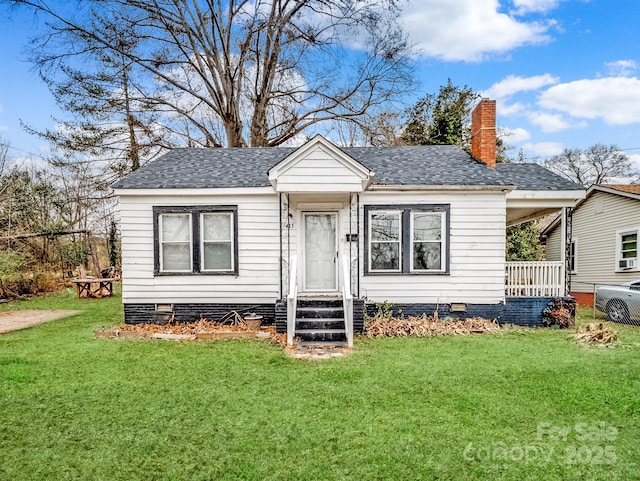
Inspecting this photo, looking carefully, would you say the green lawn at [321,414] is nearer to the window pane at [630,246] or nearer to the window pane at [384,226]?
the window pane at [384,226]

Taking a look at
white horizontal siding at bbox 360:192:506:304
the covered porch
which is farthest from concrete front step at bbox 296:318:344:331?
the covered porch

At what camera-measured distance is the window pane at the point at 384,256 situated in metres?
9.59

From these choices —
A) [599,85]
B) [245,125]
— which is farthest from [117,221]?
[599,85]

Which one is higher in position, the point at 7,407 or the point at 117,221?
the point at 117,221

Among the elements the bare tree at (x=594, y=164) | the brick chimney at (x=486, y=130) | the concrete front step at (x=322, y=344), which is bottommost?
the concrete front step at (x=322, y=344)

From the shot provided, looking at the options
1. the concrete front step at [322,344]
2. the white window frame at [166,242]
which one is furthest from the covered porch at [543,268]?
the white window frame at [166,242]

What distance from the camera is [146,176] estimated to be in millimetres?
9969

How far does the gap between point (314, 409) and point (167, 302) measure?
636 cm

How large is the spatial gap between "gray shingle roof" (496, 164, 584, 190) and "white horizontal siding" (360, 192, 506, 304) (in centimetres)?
113

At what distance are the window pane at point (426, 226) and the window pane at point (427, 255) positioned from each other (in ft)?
0.58

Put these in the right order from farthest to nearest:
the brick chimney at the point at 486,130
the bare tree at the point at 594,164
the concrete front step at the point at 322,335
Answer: the bare tree at the point at 594,164 < the brick chimney at the point at 486,130 < the concrete front step at the point at 322,335

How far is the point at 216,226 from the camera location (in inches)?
382

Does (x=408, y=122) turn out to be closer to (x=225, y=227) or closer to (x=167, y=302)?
(x=225, y=227)

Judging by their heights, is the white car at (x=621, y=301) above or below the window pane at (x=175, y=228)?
below
